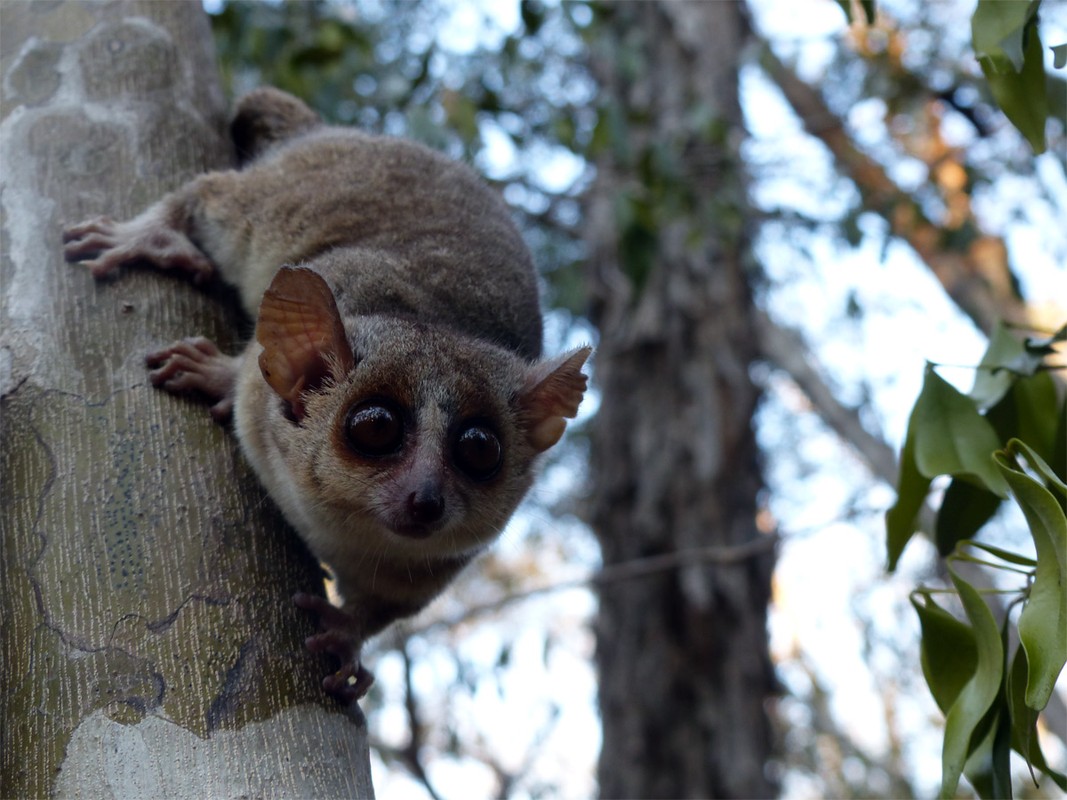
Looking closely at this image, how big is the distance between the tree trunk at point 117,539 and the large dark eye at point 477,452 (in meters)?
0.62

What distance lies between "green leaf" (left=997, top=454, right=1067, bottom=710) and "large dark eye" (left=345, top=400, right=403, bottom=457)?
1.49 metres

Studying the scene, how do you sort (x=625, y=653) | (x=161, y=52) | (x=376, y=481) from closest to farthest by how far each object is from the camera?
(x=376, y=481) < (x=161, y=52) < (x=625, y=653)

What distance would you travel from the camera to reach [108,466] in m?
2.18

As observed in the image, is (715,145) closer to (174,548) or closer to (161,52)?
(161,52)

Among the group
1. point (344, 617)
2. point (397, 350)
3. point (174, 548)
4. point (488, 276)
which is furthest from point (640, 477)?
point (174, 548)

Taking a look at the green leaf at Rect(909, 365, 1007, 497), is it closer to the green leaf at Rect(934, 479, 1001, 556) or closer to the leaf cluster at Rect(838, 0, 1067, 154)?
the green leaf at Rect(934, 479, 1001, 556)

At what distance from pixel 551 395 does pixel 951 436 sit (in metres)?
1.14

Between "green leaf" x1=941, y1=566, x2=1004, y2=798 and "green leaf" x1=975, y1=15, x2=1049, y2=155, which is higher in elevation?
"green leaf" x1=975, y1=15, x2=1049, y2=155

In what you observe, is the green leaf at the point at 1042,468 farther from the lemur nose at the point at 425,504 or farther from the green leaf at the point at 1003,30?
the lemur nose at the point at 425,504

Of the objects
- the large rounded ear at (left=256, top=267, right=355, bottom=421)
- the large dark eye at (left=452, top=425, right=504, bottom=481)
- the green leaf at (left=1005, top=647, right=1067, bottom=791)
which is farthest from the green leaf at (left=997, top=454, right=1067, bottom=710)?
the large rounded ear at (left=256, top=267, right=355, bottom=421)

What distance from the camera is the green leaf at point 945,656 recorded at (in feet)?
7.34

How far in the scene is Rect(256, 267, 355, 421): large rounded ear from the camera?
8.65 ft

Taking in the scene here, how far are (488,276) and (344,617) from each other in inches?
55.0

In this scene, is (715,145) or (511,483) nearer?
(511,483)
